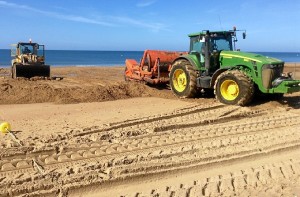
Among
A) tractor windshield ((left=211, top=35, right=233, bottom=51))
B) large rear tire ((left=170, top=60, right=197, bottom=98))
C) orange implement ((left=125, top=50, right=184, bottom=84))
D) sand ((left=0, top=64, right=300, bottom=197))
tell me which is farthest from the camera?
orange implement ((left=125, top=50, right=184, bottom=84))

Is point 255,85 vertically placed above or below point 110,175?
above

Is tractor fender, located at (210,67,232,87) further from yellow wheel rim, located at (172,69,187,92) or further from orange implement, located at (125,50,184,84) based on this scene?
orange implement, located at (125,50,184,84)

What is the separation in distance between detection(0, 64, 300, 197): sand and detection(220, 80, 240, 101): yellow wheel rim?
36cm

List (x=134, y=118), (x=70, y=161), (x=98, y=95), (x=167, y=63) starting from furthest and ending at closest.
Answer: (x=167, y=63), (x=98, y=95), (x=134, y=118), (x=70, y=161)

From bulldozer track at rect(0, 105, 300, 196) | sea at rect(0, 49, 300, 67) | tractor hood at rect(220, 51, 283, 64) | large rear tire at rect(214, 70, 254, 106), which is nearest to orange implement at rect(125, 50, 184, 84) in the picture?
tractor hood at rect(220, 51, 283, 64)

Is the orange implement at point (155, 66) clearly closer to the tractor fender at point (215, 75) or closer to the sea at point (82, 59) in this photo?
the tractor fender at point (215, 75)

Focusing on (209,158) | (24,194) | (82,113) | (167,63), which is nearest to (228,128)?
(209,158)

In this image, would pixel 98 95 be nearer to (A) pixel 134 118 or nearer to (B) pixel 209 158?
(A) pixel 134 118

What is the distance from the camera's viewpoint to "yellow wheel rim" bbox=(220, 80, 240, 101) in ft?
31.4

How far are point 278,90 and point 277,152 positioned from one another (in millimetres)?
3333

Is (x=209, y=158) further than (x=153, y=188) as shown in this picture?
Yes

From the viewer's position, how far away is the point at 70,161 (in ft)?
17.3

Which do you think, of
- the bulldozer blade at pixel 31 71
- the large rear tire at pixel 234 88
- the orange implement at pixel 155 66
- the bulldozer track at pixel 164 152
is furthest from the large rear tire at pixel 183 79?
the bulldozer blade at pixel 31 71

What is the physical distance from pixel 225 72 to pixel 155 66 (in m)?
2.96
